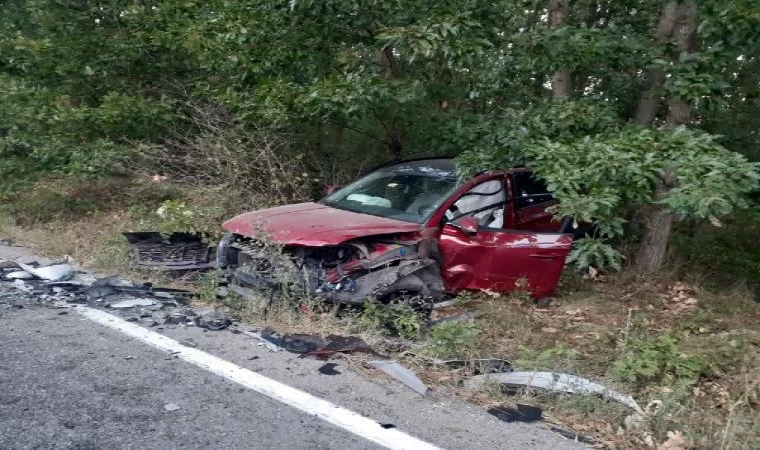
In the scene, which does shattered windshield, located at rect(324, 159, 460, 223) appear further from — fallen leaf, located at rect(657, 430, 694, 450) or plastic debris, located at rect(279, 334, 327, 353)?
fallen leaf, located at rect(657, 430, 694, 450)

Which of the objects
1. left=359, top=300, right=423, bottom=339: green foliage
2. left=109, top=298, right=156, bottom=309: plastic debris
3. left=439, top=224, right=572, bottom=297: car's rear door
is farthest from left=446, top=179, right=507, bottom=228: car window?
left=109, top=298, right=156, bottom=309: plastic debris

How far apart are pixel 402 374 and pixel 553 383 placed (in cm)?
103

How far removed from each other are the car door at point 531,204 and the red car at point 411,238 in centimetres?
1

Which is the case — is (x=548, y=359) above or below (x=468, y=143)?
below

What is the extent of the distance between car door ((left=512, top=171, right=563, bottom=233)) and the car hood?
153cm

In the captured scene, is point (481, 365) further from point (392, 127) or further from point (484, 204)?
point (392, 127)

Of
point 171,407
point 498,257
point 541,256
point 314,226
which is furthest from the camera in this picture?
point 541,256

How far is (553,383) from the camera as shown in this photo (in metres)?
4.34

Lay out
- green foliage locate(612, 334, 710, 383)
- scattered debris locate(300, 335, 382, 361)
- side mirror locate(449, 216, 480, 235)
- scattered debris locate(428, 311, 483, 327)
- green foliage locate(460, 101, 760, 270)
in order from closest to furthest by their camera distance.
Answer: green foliage locate(612, 334, 710, 383), scattered debris locate(300, 335, 382, 361), green foliage locate(460, 101, 760, 270), scattered debris locate(428, 311, 483, 327), side mirror locate(449, 216, 480, 235)

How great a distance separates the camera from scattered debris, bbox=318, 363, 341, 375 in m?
4.58

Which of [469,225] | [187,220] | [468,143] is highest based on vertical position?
[468,143]

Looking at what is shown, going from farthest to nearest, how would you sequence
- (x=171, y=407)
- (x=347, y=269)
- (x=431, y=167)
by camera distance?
(x=431, y=167) → (x=347, y=269) → (x=171, y=407)

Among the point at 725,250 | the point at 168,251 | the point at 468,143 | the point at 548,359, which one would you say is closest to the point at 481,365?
the point at 548,359

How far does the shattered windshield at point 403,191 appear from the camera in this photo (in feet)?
21.6
